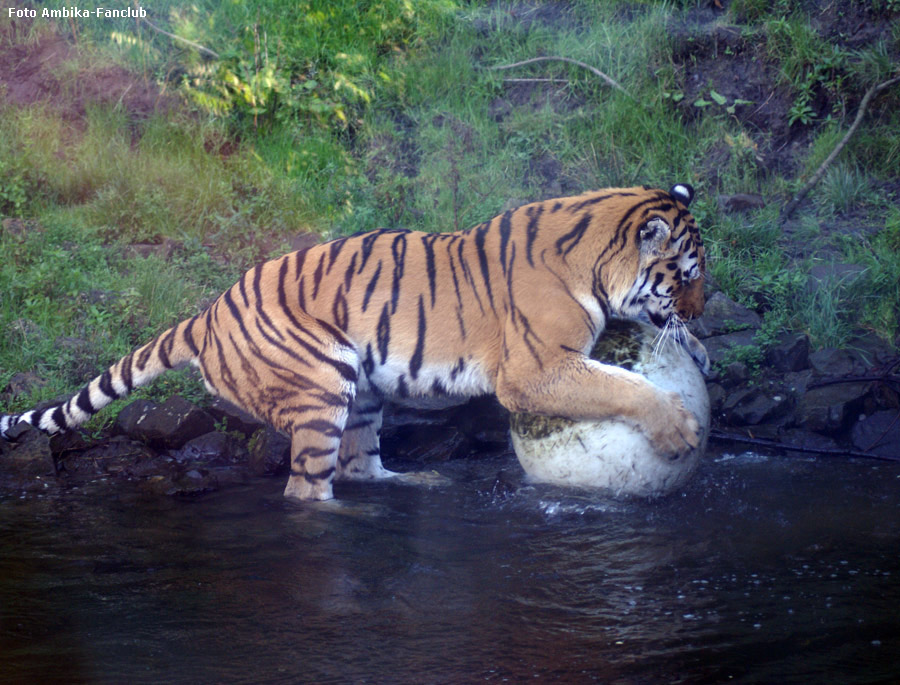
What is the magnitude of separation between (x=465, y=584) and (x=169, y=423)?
2.59 m

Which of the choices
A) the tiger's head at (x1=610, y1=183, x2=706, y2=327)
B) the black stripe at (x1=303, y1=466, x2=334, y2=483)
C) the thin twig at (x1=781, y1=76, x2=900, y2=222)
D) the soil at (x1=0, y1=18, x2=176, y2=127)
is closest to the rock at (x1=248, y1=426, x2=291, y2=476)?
the black stripe at (x1=303, y1=466, x2=334, y2=483)

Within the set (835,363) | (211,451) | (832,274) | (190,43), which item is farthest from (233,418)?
(190,43)

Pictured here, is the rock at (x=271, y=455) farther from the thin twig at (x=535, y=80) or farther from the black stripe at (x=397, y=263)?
the thin twig at (x=535, y=80)

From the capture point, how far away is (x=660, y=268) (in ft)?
15.4

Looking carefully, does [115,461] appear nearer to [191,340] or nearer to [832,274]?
[191,340]

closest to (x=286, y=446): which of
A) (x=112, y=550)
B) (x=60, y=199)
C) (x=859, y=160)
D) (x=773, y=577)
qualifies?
(x=112, y=550)

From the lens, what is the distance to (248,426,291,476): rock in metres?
5.33

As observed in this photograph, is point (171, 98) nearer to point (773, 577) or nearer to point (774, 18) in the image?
point (774, 18)

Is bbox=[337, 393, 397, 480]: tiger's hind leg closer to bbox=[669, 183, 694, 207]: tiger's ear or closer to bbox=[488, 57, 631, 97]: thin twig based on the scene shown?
bbox=[669, 183, 694, 207]: tiger's ear

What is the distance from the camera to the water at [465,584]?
9.41 feet

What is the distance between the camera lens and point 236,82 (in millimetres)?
8266

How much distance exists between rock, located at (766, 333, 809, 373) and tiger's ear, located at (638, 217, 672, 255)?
168 centimetres

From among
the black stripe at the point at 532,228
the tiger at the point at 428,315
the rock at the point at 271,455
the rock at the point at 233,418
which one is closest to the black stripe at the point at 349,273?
the tiger at the point at 428,315

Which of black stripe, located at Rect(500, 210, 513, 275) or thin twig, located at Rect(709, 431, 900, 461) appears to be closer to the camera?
black stripe, located at Rect(500, 210, 513, 275)
